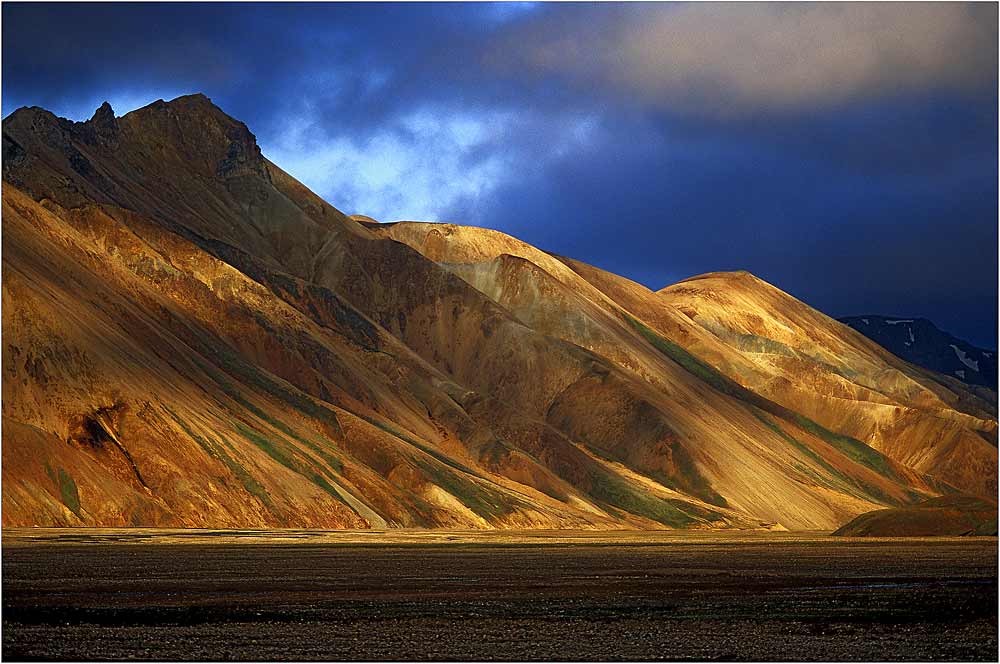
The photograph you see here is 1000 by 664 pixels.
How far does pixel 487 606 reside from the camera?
113ft

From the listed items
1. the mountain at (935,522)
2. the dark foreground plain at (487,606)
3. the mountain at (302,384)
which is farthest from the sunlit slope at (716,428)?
the dark foreground plain at (487,606)

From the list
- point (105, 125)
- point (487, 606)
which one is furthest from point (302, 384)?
point (487, 606)

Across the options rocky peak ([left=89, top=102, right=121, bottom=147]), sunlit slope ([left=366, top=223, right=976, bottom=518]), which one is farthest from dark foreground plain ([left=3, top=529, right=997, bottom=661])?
rocky peak ([left=89, top=102, right=121, bottom=147])

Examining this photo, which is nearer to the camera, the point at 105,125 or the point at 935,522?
the point at 935,522

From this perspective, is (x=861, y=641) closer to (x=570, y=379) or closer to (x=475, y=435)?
(x=475, y=435)

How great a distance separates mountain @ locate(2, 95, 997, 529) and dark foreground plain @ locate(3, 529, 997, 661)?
3828 centimetres

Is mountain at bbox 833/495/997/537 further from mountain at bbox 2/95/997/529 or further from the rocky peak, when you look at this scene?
the rocky peak

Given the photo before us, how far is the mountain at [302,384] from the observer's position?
3942 inches

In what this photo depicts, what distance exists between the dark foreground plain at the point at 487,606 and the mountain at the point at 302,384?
38279 millimetres

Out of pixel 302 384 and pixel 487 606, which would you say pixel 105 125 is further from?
pixel 487 606

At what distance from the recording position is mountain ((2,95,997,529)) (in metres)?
100

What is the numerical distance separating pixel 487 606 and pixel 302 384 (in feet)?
341

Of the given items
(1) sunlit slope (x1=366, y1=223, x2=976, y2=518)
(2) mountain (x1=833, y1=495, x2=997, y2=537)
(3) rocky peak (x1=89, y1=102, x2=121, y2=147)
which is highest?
(3) rocky peak (x1=89, y1=102, x2=121, y2=147)

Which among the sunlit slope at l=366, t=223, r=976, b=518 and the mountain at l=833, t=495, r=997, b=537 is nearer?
the mountain at l=833, t=495, r=997, b=537
